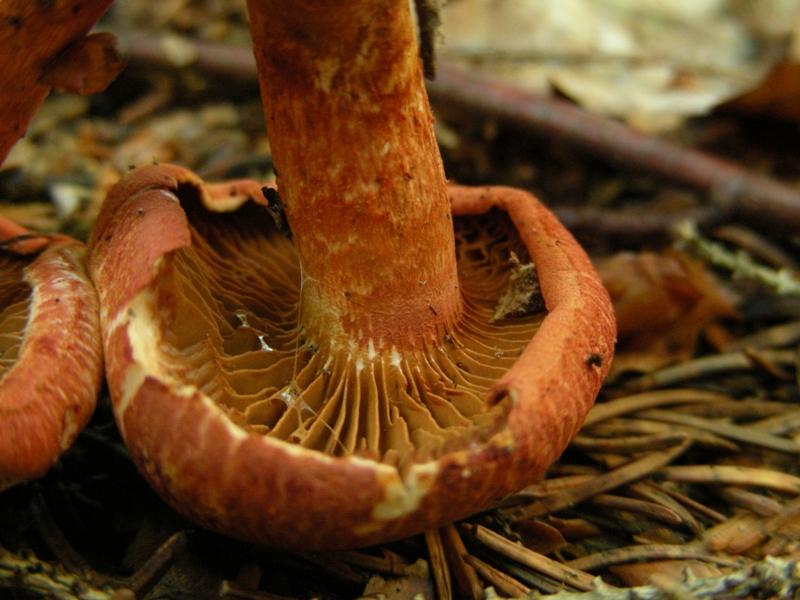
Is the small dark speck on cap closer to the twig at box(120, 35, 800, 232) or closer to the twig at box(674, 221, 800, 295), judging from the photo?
the twig at box(674, 221, 800, 295)

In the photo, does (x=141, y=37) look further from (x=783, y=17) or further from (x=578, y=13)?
(x=783, y=17)

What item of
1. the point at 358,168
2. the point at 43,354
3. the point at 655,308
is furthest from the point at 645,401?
the point at 43,354

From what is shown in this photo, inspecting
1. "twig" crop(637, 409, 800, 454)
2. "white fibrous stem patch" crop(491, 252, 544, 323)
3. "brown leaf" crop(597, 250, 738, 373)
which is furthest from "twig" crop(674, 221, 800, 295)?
"white fibrous stem patch" crop(491, 252, 544, 323)

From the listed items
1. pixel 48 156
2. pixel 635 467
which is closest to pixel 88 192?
pixel 48 156

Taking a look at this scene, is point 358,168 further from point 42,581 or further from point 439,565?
point 42,581

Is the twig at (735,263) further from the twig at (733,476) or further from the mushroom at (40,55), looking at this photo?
the mushroom at (40,55)

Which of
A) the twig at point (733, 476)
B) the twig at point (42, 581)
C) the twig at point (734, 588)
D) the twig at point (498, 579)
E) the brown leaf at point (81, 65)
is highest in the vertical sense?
the brown leaf at point (81, 65)

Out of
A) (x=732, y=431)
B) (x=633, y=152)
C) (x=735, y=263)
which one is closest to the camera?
(x=732, y=431)

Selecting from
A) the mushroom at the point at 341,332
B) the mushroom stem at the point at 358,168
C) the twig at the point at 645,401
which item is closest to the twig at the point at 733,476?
the twig at the point at 645,401
